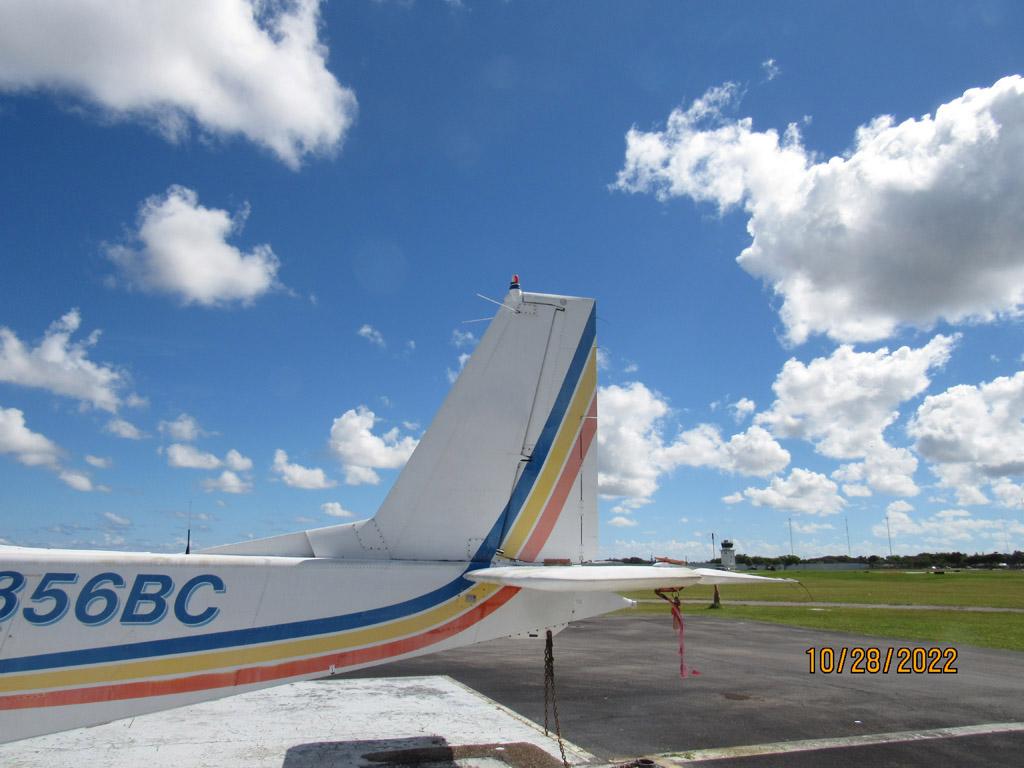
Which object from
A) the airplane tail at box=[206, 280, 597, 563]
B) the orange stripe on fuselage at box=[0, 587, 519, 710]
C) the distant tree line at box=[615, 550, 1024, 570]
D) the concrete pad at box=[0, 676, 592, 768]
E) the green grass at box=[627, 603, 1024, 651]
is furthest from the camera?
the distant tree line at box=[615, 550, 1024, 570]

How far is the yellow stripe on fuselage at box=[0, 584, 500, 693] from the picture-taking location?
4379 millimetres

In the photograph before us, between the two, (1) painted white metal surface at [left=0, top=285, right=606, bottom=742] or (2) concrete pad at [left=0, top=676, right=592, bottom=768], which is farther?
(2) concrete pad at [left=0, top=676, right=592, bottom=768]

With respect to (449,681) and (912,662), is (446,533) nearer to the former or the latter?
(449,681)

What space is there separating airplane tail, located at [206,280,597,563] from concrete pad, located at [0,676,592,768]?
8.85 feet

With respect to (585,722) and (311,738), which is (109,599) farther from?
(585,722)

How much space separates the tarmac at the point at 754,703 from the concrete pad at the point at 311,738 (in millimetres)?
779

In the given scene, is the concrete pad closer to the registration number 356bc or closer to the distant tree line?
the registration number 356bc

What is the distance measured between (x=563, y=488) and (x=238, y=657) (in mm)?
3037

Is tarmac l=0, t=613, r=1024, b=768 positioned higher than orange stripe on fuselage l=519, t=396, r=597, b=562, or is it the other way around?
orange stripe on fuselage l=519, t=396, r=597, b=562

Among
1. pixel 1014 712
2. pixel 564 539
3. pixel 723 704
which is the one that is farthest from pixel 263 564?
pixel 1014 712

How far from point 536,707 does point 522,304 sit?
6.37 m

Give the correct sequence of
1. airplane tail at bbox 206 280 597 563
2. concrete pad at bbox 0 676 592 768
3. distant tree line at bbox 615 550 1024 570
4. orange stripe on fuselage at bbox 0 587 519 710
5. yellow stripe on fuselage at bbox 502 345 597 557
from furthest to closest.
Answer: distant tree line at bbox 615 550 1024 570 → concrete pad at bbox 0 676 592 768 → yellow stripe on fuselage at bbox 502 345 597 557 → airplane tail at bbox 206 280 597 563 → orange stripe on fuselage at bbox 0 587 519 710
